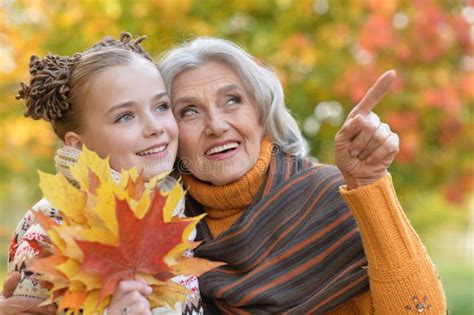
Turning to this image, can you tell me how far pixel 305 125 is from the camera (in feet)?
21.7

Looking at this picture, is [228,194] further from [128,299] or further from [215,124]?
[128,299]

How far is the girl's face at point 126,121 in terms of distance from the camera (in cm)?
285

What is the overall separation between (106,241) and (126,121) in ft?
2.59

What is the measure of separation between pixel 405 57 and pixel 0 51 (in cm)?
321

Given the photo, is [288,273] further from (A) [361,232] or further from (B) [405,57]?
(B) [405,57]

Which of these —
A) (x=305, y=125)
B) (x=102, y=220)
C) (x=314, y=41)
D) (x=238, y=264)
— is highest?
(x=314, y=41)

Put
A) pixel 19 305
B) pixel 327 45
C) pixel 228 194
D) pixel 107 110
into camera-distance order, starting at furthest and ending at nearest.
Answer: pixel 327 45 < pixel 228 194 < pixel 107 110 < pixel 19 305

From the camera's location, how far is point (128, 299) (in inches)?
85.8

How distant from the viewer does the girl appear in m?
2.86

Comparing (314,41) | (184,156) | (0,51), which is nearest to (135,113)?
(184,156)

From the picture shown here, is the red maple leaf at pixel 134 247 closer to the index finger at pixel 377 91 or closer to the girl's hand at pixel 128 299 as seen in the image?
the girl's hand at pixel 128 299

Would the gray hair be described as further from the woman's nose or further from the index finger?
the index finger

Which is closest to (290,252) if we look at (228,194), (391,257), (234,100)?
(228,194)

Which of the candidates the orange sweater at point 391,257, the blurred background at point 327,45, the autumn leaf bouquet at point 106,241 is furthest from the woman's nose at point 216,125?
the blurred background at point 327,45
